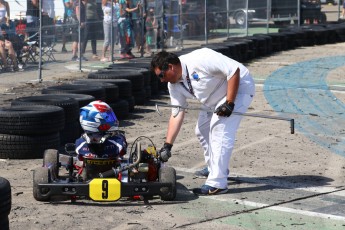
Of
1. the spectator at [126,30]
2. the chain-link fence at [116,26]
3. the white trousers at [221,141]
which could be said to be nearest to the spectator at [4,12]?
the chain-link fence at [116,26]

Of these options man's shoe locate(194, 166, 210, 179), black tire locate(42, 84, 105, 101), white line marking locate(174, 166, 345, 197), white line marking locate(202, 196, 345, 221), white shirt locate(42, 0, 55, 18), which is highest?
white shirt locate(42, 0, 55, 18)

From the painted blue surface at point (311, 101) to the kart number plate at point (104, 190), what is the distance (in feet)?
12.8

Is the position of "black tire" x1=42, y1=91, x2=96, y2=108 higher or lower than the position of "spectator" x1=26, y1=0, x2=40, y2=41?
lower

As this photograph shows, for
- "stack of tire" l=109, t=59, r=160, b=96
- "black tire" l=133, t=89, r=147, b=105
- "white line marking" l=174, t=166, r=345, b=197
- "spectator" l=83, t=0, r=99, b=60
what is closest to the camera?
"white line marking" l=174, t=166, r=345, b=197

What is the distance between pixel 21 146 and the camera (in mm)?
9633

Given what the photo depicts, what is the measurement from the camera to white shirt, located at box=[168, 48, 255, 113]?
7887 millimetres

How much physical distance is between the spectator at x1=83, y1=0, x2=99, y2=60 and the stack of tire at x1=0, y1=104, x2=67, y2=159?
9.41 metres

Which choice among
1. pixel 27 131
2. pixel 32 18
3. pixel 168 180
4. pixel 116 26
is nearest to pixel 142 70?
pixel 32 18

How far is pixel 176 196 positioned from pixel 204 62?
1294mm

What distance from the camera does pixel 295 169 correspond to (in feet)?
30.8

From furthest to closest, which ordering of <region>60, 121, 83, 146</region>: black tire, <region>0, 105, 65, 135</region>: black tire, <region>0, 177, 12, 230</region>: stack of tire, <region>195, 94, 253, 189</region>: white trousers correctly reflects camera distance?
<region>60, 121, 83, 146</region>: black tire
<region>0, 105, 65, 135</region>: black tire
<region>195, 94, 253, 189</region>: white trousers
<region>0, 177, 12, 230</region>: stack of tire

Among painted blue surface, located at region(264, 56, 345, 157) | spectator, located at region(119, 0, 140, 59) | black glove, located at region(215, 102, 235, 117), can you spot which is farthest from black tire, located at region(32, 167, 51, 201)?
spectator, located at region(119, 0, 140, 59)

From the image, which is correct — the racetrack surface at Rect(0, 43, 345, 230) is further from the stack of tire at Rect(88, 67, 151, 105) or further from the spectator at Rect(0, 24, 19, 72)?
the spectator at Rect(0, 24, 19, 72)

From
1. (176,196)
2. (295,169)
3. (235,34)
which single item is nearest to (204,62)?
(176,196)
